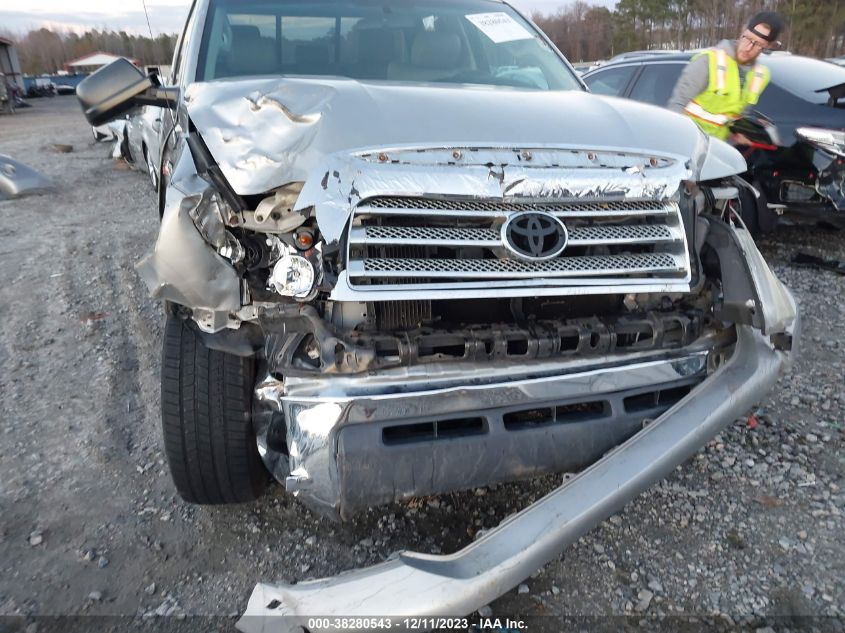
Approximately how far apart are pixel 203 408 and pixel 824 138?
500 cm

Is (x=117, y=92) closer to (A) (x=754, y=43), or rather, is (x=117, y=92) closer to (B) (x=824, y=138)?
(A) (x=754, y=43)

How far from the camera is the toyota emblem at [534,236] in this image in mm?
2037

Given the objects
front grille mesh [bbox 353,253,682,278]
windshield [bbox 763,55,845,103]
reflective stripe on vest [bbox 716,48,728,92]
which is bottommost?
front grille mesh [bbox 353,253,682,278]

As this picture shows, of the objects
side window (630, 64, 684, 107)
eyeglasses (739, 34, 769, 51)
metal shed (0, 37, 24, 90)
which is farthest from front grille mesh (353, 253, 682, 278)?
metal shed (0, 37, 24, 90)

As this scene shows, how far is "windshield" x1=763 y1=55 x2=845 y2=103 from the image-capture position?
531 cm

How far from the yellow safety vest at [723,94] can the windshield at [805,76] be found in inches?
31.5

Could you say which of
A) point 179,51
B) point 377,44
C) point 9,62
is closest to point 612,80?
point 377,44

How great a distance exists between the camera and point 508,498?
263 centimetres

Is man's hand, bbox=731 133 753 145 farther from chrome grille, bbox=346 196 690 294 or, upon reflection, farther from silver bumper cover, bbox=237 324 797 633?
silver bumper cover, bbox=237 324 797 633

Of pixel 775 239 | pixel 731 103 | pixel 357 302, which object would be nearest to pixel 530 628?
pixel 357 302

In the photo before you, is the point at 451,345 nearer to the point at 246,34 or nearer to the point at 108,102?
the point at 108,102

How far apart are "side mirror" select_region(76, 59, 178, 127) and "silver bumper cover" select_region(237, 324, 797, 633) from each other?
1.95 meters

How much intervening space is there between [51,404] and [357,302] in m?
2.29

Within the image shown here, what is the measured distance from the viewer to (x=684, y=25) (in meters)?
32.0
